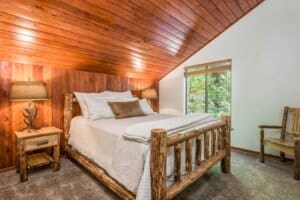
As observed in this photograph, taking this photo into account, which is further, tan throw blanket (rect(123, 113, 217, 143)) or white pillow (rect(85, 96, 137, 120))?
white pillow (rect(85, 96, 137, 120))

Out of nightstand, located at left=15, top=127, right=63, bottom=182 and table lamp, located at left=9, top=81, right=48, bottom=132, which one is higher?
table lamp, located at left=9, top=81, right=48, bottom=132

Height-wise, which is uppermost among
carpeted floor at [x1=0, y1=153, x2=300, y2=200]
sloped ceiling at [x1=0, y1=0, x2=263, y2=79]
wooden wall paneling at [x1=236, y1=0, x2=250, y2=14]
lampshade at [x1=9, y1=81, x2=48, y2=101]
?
wooden wall paneling at [x1=236, y1=0, x2=250, y2=14]

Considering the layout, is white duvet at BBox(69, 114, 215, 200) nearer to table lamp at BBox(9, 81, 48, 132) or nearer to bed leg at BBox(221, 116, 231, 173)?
bed leg at BBox(221, 116, 231, 173)

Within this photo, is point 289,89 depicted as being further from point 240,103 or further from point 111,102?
point 111,102

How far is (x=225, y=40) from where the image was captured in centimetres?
344

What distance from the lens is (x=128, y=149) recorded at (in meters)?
1.55

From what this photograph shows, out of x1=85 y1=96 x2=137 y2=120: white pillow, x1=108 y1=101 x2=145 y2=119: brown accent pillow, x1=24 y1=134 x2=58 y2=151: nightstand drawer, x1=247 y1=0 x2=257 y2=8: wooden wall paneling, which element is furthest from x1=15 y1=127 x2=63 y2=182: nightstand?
x1=247 y1=0 x2=257 y2=8: wooden wall paneling

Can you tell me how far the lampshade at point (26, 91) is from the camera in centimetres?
215

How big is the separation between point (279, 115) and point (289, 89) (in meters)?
0.44

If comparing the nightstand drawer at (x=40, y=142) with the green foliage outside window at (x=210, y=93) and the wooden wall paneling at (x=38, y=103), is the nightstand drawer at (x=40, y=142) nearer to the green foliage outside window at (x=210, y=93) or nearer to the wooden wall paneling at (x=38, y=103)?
the wooden wall paneling at (x=38, y=103)

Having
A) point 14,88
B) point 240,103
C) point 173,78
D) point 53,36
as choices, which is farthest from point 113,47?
point 240,103

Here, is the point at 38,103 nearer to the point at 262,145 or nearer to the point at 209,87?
the point at 209,87

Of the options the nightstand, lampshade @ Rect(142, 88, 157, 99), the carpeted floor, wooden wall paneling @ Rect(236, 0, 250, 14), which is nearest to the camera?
the carpeted floor

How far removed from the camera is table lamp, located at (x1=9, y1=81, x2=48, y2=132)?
2.16m
